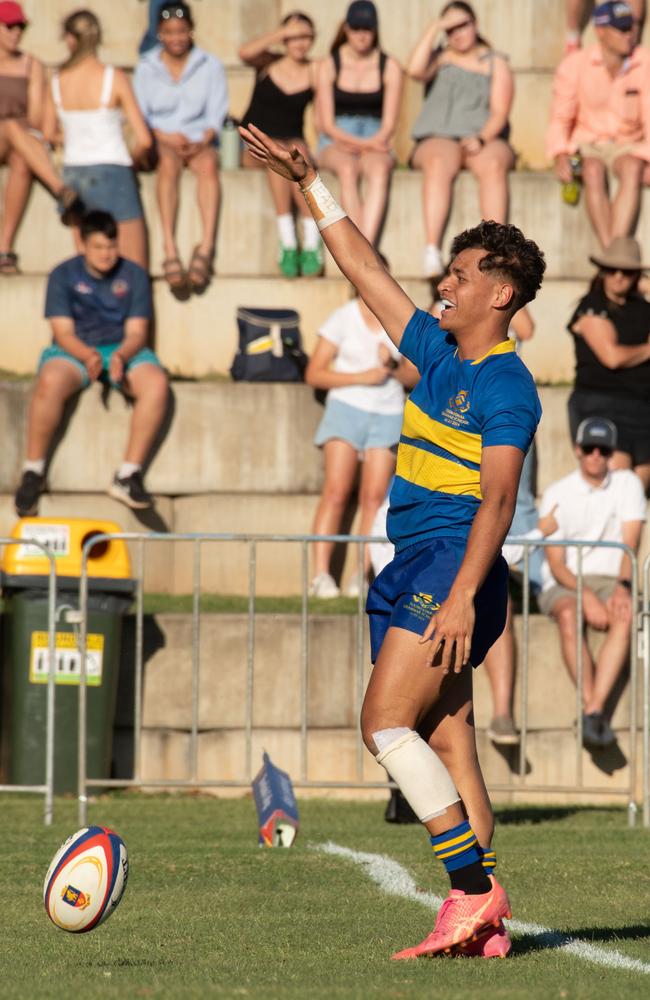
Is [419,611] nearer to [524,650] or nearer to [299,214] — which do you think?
[524,650]

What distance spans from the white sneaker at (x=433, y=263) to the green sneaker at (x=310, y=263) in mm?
897

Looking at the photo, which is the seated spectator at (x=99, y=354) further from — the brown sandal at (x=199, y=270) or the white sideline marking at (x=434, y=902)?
the white sideline marking at (x=434, y=902)

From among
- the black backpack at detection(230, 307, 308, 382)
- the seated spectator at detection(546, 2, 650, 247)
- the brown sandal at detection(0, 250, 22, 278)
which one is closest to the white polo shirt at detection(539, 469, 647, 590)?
the black backpack at detection(230, 307, 308, 382)

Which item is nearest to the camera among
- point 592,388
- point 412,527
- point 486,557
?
point 486,557

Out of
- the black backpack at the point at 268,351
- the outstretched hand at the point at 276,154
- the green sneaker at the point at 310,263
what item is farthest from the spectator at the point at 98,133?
the outstretched hand at the point at 276,154

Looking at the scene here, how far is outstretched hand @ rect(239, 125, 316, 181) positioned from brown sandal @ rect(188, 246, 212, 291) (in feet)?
27.9

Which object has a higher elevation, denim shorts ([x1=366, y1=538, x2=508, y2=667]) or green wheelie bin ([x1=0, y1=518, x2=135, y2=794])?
denim shorts ([x1=366, y1=538, x2=508, y2=667])

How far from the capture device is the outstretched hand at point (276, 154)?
5.84m

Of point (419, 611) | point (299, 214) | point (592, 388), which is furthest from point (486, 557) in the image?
point (299, 214)

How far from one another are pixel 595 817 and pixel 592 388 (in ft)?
12.8

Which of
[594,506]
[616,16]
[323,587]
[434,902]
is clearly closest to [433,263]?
[616,16]

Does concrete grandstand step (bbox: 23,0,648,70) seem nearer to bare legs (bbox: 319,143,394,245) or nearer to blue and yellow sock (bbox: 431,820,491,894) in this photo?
bare legs (bbox: 319,143,394,245)

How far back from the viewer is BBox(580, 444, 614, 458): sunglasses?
1214 centimetres

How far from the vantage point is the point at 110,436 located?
13430 millimetres
